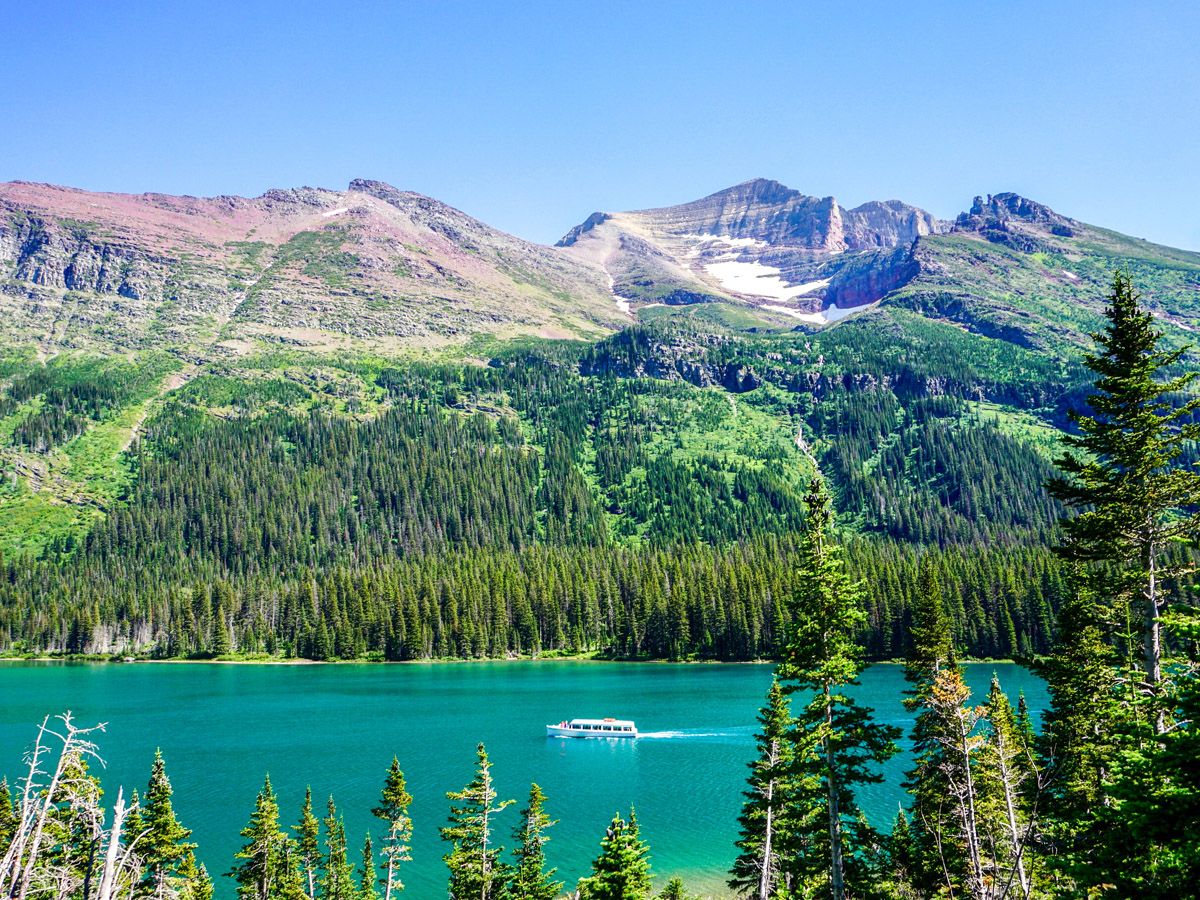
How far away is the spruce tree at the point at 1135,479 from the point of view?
25703 millimetres

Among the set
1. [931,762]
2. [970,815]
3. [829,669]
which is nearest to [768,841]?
[931,762]

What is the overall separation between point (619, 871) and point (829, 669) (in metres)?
12.5

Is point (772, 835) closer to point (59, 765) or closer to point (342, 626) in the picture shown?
point (59, 765)

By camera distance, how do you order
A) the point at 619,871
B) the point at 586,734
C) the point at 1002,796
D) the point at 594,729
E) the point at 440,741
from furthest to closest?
the point at 594,729 < the point at 586,734 < the point at 440,741 < the point at 1002,796 < the point at 619,871

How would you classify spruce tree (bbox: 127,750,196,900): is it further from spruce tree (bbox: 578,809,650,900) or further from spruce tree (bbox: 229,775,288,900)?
spruce tree (bbox: 578,809,650,900)

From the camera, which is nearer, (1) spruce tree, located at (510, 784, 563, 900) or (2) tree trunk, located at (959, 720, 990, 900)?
(2) tree trunk, located at (959, 720, 990, 900)

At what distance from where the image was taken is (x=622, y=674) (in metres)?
162

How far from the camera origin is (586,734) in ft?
332

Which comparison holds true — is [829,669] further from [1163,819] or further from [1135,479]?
[1163,819]

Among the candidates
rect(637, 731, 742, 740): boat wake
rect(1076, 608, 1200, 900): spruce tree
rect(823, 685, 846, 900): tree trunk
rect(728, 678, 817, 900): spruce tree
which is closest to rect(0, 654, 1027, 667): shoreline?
rect(637, 731, 742, 740): boat wake

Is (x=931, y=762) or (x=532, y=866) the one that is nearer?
(x=532, y=866)

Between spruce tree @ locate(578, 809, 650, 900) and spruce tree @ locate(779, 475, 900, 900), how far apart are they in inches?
294

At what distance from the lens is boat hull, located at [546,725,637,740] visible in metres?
101

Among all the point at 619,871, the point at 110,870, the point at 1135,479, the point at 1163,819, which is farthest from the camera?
the point at 619,871
